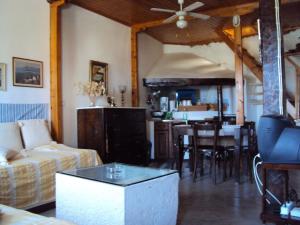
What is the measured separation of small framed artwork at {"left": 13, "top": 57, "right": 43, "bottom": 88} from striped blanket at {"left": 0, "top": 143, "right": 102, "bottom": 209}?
109 cm

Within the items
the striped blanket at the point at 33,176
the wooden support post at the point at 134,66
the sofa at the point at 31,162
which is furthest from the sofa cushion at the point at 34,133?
the wooden support post at the point at 134,66

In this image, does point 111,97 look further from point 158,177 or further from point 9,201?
point 158,177

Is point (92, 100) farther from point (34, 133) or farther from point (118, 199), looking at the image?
point (118, 199)

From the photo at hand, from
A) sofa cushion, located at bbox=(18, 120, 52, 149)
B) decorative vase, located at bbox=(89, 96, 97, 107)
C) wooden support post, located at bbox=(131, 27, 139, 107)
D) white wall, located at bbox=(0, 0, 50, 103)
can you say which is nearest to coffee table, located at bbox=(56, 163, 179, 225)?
sofa cushion, located at bbox=(18, 120, 52, 149)

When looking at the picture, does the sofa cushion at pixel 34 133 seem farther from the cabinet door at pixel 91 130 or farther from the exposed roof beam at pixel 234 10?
the exposed roof beam at pixel 234 10

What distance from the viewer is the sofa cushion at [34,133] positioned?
4.09 meters

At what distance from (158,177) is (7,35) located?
3066 mm

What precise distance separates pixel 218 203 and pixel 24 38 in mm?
3398

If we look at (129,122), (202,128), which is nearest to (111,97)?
(129,122)

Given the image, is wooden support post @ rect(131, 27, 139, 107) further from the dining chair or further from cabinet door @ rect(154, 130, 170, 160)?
the dining chair

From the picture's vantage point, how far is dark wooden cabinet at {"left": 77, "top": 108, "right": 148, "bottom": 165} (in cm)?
479

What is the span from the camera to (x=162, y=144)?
22.2 feet

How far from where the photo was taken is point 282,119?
249 cm

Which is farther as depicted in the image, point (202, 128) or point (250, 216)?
point (202, 128)
